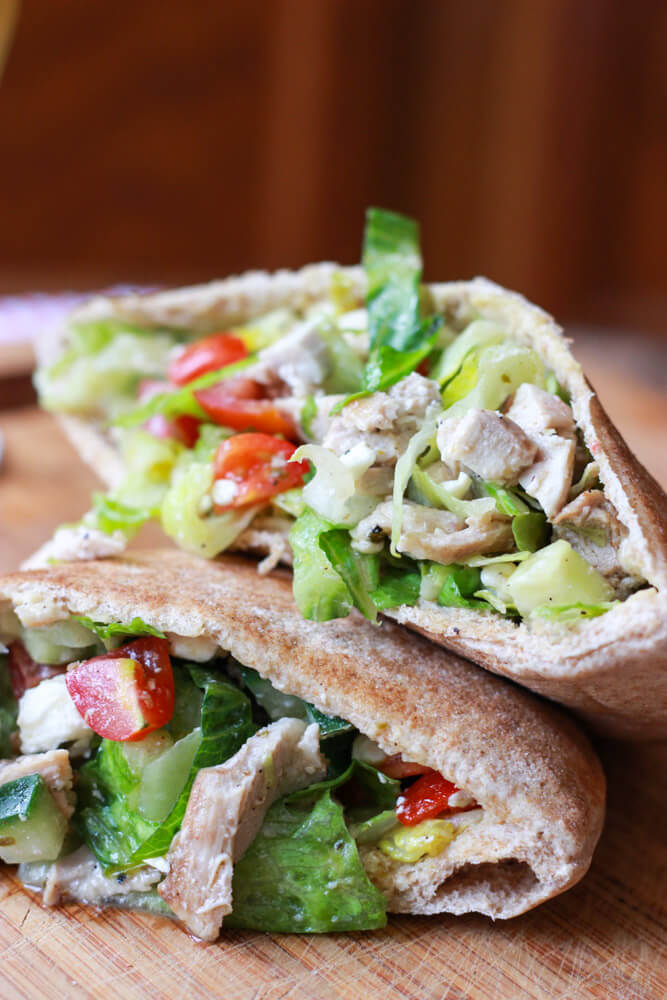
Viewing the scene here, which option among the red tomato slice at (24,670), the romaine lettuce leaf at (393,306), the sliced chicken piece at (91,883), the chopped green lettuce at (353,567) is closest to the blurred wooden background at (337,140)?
the romaine lettuce leaf at (393,306)

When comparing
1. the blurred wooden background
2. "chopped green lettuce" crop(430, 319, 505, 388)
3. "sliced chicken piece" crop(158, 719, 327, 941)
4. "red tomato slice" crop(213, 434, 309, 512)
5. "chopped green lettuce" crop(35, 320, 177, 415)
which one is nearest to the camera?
"sliced chicken piece" crop(158, 719, 327, 941)

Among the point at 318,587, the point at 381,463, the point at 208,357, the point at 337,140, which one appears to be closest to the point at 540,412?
the point at 381,463

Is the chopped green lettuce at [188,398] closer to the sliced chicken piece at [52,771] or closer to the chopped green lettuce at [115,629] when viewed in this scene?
the chopped green lettuce at [115,629]

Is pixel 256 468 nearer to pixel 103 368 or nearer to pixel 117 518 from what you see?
pixel 117 518

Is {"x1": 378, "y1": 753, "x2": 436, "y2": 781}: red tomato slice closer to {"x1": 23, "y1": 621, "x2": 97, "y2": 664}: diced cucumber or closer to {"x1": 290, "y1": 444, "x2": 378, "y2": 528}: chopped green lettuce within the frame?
{"x1": 290, "y1": 444, "x2": 378, "y2": 528}: chopped green lettuce

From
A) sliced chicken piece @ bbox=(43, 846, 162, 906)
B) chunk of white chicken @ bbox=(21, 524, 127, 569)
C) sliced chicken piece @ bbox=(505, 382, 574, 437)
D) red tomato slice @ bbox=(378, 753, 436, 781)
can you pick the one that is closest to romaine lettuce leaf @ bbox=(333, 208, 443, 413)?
sliced chicken piece @ bbox=(505, 382, 574, 437)

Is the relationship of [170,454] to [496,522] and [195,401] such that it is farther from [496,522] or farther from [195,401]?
[496,522]
